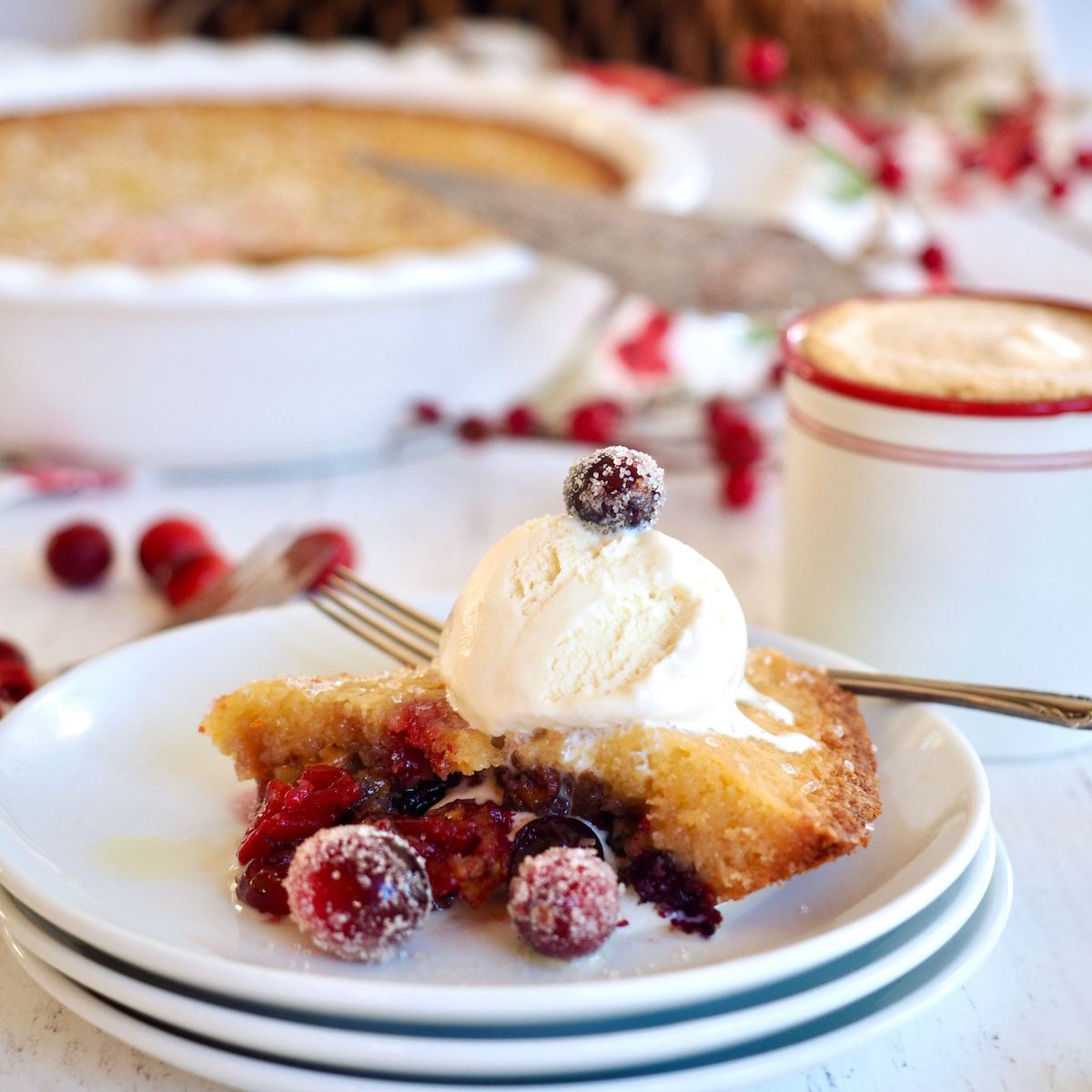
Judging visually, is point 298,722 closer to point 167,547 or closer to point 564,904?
point 564,904

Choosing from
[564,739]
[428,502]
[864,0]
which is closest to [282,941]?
[564,739]

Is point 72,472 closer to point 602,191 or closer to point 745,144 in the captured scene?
point 602,191

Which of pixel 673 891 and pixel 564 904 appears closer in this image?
pixel 564 904

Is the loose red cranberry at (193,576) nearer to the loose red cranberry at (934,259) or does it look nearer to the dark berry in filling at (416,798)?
the dark berry in filling at (416,798)

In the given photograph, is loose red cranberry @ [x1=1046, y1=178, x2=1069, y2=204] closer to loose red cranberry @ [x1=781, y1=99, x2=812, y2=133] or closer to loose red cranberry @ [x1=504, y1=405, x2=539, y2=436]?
loose red cranberry @ [x1=781, y1=99, x2=812, y2=133]

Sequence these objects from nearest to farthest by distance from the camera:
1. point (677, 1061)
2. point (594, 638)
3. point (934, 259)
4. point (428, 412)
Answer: point (677, 1061), point (594, 638), point (428, 412), point (934, 259)

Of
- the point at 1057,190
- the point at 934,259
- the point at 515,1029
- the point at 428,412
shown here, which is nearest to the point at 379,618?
the point at 515,1029
